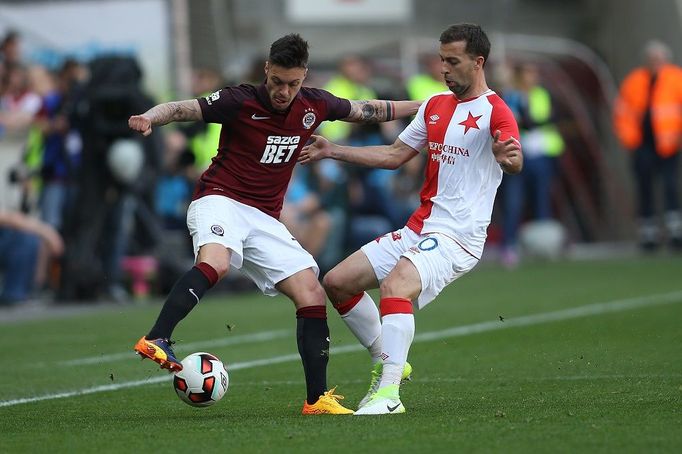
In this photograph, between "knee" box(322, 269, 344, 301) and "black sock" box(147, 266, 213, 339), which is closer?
"black sock" box(147, 266, 213, 339)

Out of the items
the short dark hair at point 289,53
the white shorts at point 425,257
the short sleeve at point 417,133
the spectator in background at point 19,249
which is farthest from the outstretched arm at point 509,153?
the spectator in background at point 19,249

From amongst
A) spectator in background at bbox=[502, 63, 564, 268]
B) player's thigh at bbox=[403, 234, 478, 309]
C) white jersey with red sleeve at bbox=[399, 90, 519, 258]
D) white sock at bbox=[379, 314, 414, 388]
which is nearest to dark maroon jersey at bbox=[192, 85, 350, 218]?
white jersey with red sleeve at bbox=[399, 90, 519, 258]

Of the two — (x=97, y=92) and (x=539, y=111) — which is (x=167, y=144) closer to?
(x=97, y=92)

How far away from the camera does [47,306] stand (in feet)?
51.5

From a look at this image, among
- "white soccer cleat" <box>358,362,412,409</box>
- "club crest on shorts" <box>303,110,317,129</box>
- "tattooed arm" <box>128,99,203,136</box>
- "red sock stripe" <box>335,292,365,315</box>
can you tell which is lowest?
"white soccer cleat" <box>358,362,412,409</box>

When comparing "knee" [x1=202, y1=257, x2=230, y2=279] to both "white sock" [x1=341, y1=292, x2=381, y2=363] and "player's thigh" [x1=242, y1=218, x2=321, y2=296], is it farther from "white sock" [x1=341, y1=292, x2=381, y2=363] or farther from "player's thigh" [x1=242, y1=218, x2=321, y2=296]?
"white sock" [x1=341, y1=292, x2=381, y2=363]

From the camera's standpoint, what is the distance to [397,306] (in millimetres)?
7645

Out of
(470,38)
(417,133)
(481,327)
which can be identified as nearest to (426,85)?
(481,327)

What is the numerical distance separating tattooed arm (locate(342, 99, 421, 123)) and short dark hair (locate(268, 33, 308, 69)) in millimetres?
825

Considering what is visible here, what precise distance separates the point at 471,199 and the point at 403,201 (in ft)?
35.4

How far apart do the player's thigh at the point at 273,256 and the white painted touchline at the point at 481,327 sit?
1446 millimetres

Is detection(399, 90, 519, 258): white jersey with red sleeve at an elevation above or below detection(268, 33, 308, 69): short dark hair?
below

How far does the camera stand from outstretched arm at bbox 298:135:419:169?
27.9ft

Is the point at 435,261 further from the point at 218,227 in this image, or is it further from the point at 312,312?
the point at 218,227
